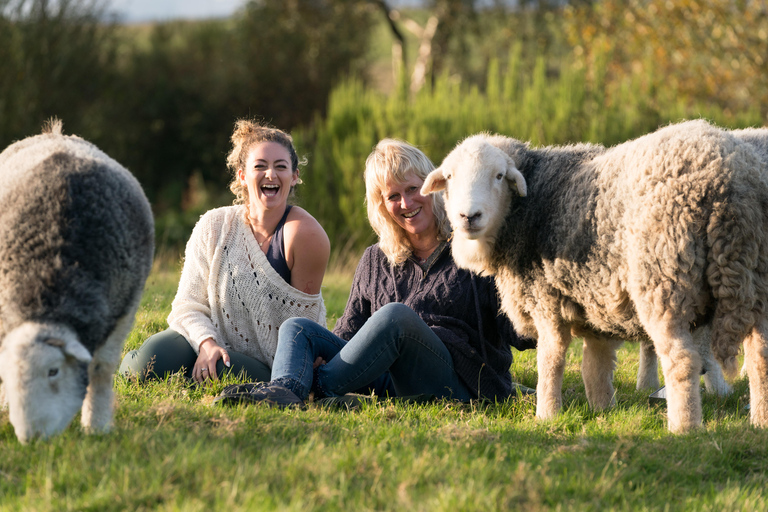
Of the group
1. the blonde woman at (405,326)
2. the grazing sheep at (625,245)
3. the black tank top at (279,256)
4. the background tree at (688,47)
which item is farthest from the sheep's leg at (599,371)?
the background tree at (688,47)

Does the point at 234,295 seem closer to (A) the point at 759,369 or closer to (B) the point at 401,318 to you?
(B) the point at 401,318

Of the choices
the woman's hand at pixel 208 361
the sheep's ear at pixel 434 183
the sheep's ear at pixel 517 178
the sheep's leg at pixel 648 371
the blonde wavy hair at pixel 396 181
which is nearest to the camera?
the sheep's ear at pixel 517 178

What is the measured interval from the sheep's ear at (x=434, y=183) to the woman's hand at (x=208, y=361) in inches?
62.9

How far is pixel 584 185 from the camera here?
385cm

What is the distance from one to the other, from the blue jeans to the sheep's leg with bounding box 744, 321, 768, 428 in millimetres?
1571

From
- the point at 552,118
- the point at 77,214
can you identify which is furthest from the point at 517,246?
the point at 552,118

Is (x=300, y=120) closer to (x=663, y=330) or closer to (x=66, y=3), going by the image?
(x=66, y=3)

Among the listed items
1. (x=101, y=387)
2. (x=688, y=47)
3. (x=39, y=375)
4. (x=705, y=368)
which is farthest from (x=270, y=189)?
(x=688, y=47)

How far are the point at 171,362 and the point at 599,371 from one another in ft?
8.81

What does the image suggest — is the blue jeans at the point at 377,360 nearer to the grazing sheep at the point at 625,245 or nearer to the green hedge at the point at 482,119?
the grazing sheep at the point at 625,245

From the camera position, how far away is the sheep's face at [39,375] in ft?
9.03

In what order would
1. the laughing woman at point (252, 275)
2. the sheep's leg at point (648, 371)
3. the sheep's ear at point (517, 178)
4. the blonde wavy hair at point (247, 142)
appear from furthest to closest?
the sheep's leg at point (648, 371)
the blonde wavy hair at point (247, 142)
the laughing woman at point (252, 275)
the sheep's ear at point (517, 178)

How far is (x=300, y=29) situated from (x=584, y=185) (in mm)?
18529

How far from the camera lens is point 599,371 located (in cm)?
436
